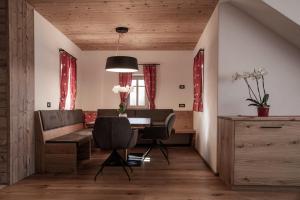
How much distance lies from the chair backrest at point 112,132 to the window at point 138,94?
3351 millimetres

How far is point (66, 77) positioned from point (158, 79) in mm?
2419

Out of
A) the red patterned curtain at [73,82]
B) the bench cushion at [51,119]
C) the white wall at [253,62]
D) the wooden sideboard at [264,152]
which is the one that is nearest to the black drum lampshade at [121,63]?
the bench cushion at [51,119]

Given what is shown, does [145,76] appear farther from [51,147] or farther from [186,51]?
[51,147]

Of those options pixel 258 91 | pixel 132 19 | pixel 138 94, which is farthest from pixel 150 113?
pixel 258 91

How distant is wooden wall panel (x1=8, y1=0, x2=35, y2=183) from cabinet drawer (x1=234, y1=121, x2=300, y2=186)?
111 inches

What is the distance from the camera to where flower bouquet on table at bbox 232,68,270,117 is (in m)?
3.14

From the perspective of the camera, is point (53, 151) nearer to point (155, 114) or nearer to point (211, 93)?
point (211, 93)

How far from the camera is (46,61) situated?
4469 millimetres

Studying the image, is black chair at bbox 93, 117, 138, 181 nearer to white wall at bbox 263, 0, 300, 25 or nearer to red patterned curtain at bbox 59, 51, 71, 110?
red patterned curtain at bbox 59, 51, 71, 110

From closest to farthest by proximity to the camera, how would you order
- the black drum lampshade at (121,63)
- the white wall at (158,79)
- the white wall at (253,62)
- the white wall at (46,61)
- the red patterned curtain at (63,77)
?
1. the white wall at (253,62)
2. the white wall at (46,61)
3. the black drum lampshade at (121,63)
4. the red patterned curtain at (63,77)
5. the white wall at (158,79)

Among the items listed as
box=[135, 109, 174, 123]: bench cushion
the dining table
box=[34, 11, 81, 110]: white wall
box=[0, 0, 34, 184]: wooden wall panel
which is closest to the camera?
box=[0, 0, 34, 184]: wooden wall panel

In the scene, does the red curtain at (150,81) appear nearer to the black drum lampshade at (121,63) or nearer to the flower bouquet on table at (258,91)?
the black drum lampshade at (121,63)

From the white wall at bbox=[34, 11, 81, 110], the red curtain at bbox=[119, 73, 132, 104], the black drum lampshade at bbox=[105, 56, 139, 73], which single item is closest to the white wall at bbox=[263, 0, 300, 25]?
the black drum lampshade at bbox=[105, 56, 139, 73]

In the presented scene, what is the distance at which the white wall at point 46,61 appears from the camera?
4090 millimetres
